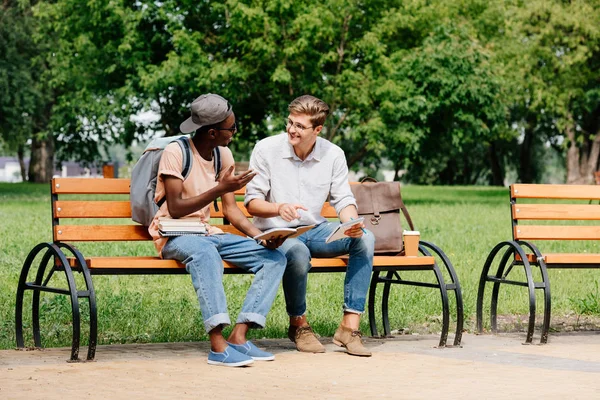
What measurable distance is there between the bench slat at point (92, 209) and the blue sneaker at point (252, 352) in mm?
1207

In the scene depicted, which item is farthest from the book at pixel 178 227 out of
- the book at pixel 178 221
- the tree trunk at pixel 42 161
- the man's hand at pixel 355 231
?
the tree trunk at pixel 42 161

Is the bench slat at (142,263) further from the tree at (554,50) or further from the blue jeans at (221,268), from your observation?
the tree at (554,50)

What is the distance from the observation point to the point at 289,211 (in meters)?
6.09

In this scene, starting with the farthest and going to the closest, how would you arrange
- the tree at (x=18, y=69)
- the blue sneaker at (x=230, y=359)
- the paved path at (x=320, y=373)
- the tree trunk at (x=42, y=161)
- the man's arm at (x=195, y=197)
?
the tree trunk at (x=42, y=161)
the tree at (x=18, y=69)
the man's arm at (x=195, y=197)
the blue sneaker at (x=230, y=359)
the paved path at (x=320, y=373)

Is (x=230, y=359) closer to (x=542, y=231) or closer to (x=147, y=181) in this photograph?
(x=147, y=181)

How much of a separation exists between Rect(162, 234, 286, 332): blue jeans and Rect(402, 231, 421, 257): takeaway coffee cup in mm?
972

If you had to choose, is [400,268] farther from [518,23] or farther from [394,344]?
[518,23]

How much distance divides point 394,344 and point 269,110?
22.5 m

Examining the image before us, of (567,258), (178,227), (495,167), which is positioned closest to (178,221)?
(178,227)

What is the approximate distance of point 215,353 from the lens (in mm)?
5781

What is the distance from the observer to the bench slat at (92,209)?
6.43 metres

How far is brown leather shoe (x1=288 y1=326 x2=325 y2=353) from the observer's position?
6.27m

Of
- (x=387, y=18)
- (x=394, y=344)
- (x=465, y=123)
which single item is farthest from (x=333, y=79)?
(x=394, y=344)

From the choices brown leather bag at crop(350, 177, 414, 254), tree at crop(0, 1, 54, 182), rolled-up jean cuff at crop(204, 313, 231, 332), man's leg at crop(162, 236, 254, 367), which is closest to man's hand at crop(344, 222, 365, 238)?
brown leather bag at crop(350, 177, 414, 254)
